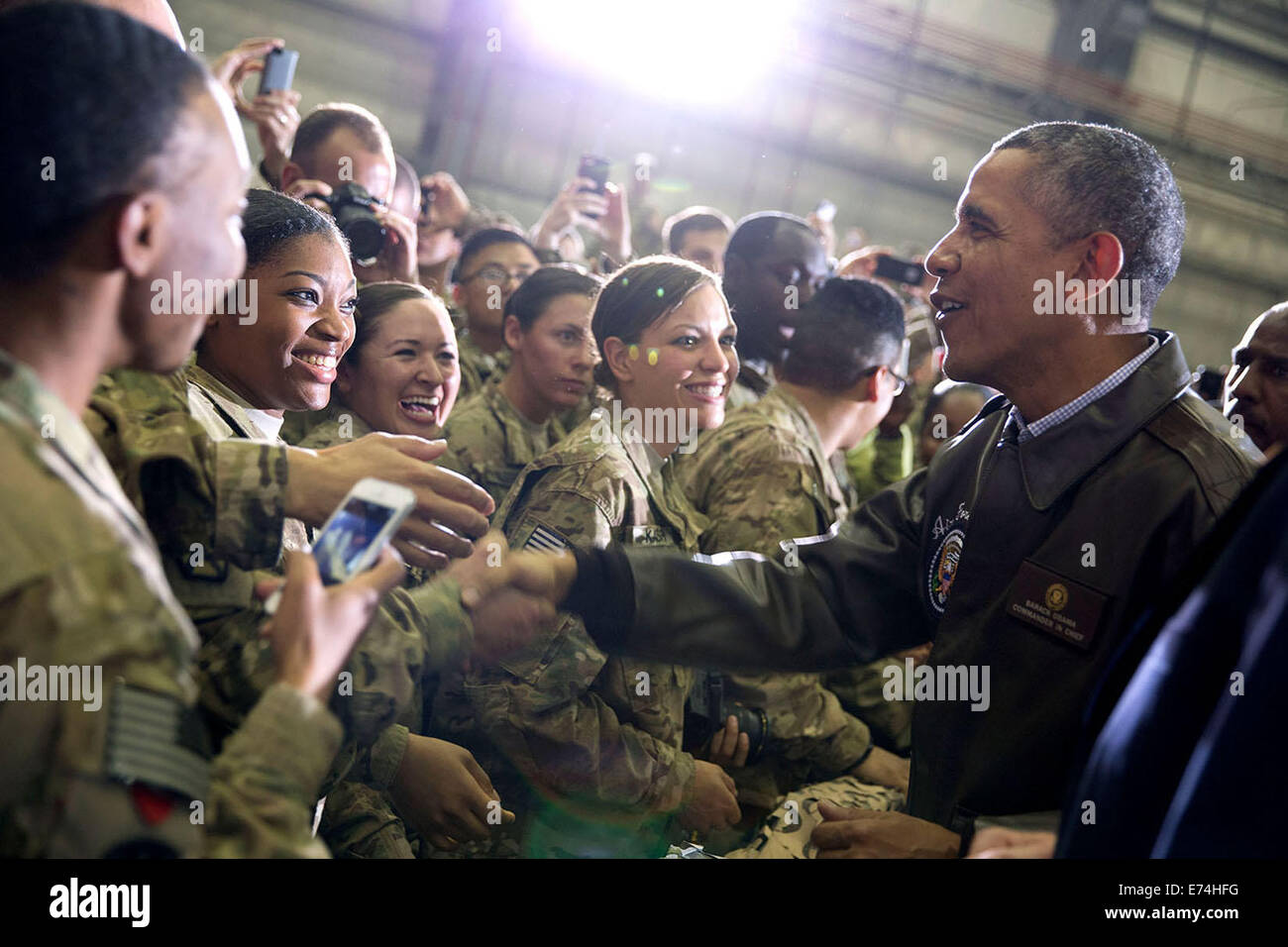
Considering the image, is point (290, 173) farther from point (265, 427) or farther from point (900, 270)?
point (900, 270)

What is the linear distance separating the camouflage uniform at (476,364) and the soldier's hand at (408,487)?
6.63 feet

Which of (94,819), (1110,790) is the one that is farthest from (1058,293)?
(94,819)

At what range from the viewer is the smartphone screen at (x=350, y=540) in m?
1.13

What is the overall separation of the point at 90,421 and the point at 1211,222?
12.0 m

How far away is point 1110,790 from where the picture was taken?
1.10m

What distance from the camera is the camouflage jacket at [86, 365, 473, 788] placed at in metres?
1.29

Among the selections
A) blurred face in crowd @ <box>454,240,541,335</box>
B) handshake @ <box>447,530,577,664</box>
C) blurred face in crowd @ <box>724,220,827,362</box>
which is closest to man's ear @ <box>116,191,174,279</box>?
handshake @ <box>447,530,577,664</box>

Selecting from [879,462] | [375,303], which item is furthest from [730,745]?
[879,462]

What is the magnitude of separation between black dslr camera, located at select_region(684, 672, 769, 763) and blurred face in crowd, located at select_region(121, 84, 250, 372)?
5.25 feet

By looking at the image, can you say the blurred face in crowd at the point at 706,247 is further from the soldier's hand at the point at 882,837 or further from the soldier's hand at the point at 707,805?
the soldier's hand at the point at 882,837

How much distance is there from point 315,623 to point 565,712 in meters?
1.00

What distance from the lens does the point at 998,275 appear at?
1.85m

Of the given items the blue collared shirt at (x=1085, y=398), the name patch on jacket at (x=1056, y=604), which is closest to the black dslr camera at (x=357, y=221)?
the blue collared shirt at (x=1085, y=398)
